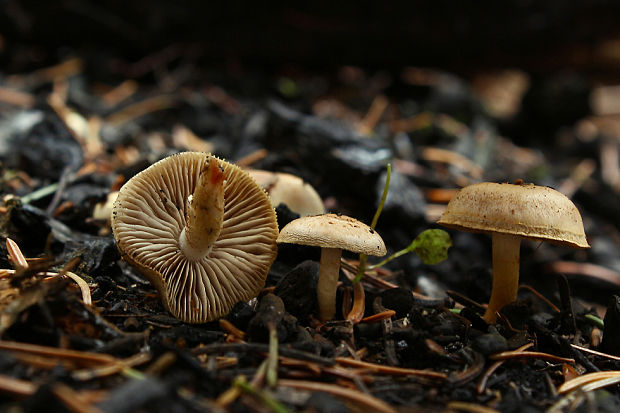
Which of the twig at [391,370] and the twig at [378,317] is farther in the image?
the twig at [378,317]

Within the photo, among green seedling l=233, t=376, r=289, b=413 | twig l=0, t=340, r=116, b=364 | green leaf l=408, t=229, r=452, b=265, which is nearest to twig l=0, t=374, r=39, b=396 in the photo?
twig l=0, t=340, r=116, b=364

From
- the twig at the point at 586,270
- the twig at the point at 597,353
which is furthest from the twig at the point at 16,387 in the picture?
the twig at the point at 586,270

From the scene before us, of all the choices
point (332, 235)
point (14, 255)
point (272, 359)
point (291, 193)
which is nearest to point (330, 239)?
point (332, 235)

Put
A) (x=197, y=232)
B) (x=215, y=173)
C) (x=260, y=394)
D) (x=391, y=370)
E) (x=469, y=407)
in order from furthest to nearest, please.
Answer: (x=197, y=232), (x=215, y=173), (x=391, y=370), (x=469, y=407), (x=260, y=394)

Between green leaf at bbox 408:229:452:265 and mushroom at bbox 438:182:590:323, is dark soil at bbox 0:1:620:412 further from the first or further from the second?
mushroom at bbox 438:182:590:323

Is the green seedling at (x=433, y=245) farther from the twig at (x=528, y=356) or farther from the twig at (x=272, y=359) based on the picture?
the twig at (x=272, y=359)

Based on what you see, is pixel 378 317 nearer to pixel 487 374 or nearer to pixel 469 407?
pixel 487 374

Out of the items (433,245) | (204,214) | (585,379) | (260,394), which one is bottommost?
(585,379)
